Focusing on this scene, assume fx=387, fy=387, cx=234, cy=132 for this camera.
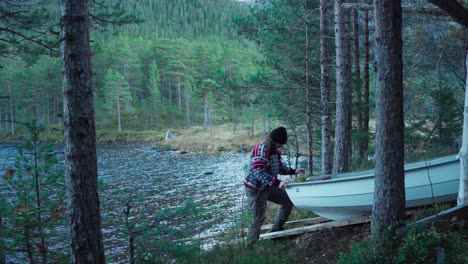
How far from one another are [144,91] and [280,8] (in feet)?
191

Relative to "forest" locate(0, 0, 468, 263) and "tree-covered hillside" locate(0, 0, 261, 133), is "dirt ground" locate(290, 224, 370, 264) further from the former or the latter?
"tree-covered hillside" locate(0, 0, 261, 133)

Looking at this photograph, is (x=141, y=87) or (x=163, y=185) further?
(x=141, y=87)

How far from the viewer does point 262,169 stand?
223 inches

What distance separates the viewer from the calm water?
1098 centimetres

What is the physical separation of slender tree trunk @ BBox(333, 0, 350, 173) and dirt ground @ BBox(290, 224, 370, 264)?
130 inches

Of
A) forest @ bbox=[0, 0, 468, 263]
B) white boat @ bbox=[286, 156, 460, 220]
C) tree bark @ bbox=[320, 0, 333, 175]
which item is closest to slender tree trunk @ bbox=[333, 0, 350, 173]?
forest @ bbox=[0, 0, 468, 263]

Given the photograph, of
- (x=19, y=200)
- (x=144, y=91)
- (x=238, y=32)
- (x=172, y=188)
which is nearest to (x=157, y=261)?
(x=19, y=200)

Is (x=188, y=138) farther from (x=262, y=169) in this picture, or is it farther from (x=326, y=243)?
(x=326, y=243)

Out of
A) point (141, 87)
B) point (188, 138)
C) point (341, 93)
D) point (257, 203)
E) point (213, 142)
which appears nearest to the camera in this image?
point (257, 203)

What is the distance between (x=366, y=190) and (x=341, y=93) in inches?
145

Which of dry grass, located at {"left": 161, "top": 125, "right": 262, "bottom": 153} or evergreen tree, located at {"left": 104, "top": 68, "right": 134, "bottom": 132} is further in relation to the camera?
evergreen tree, located at {"left": 104, "top": 68, "right": 134, "bottom": 132}

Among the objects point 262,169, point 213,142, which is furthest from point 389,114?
point 213,142

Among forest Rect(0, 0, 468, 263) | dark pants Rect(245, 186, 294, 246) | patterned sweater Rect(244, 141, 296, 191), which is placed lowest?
dark pants Rect(245, 186, 294, 246)

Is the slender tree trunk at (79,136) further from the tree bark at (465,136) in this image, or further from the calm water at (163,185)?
the calm water at (163,185)
